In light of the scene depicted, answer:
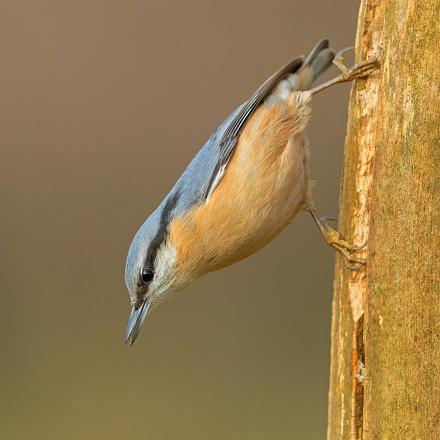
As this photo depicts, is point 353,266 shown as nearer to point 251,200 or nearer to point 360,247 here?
point 360,247

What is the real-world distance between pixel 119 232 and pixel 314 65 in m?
1.76

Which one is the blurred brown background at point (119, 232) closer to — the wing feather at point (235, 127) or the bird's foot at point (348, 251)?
the wing feather at point (235, 127)

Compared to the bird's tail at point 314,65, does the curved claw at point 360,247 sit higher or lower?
lower

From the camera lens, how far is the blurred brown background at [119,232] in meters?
4.62

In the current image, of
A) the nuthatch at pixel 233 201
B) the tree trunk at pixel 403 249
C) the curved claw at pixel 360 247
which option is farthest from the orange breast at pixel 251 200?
the tree trunk at pixel 403 249

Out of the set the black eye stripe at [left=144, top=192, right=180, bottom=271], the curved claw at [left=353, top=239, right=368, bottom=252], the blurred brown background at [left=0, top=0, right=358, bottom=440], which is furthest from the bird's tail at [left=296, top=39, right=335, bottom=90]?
the blurred brown background at [left=0, top=0, right=358, bottom=440]

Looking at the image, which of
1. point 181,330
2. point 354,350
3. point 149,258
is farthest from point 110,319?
point 354,350

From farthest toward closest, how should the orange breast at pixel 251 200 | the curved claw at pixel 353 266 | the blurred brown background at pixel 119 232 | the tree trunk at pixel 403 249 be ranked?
the blurred brown background at pixel 119 232 < the orange breast at pixel 251 200 < the curved claw at pixel 353 266 < the tree trunk at pixel 403 249

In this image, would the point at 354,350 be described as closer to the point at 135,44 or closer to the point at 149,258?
the point at 149,258

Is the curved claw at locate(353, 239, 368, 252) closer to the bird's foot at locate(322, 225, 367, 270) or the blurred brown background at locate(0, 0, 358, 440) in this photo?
the bird's foot at locate(322, 225, 367, 270)

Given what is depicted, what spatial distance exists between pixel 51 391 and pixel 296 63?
94.1 inches

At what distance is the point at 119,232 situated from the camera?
4625mm

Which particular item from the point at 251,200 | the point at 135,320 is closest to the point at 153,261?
the point at 135,320

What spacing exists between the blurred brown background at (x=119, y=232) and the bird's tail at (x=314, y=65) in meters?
1.30
